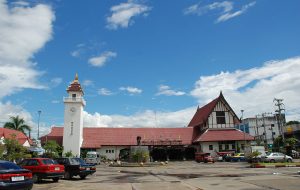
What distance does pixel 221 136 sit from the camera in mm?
57062

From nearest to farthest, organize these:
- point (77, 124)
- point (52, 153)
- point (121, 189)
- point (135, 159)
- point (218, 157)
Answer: point (121, 189), point (135, 159), point (52, 153), point (218, 157), point (77, 124)

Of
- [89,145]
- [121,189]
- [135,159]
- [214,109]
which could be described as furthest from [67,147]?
[121,189]

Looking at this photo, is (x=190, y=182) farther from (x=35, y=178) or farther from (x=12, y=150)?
(x=12, y=150)

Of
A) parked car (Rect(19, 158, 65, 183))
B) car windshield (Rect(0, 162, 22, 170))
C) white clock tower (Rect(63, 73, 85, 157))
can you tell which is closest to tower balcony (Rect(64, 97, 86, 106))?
white clock tower (Rect(63, 73, 85, 157))

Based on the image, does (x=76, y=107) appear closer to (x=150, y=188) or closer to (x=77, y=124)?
(x=77, y=124)

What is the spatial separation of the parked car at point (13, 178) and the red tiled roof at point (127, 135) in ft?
147

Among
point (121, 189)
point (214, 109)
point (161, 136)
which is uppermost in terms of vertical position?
point (214, 109)

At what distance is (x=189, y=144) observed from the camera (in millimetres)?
60062

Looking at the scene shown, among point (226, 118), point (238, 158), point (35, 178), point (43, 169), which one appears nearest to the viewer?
point (43, 169)

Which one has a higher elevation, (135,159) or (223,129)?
(223,129)

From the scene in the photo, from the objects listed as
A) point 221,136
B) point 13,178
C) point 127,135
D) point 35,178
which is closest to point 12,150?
point 35,178

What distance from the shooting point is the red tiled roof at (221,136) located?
5619 centimetres

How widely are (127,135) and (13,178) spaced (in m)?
49.1

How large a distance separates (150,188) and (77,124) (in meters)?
42.6
